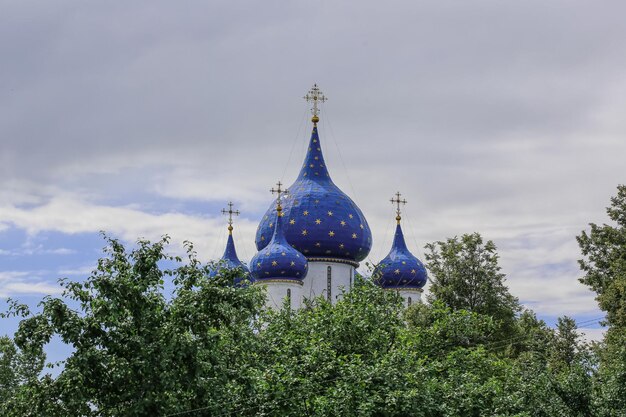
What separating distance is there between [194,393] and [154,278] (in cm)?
228

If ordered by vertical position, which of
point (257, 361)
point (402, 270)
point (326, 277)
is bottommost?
point (257, 361)

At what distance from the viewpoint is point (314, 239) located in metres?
56.0

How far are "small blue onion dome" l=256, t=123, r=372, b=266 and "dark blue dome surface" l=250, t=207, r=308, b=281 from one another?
97.2 inches

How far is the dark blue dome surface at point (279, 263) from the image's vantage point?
52719 millimetres

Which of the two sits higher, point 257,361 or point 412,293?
point 412,293

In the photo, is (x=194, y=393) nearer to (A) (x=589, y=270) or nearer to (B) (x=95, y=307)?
(B) (x=95, y=307)

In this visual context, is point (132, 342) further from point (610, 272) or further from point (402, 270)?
point (402, 270)

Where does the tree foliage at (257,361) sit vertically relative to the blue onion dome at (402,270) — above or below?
below

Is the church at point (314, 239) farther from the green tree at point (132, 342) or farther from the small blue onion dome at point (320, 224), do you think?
the green tree at point (132, 342)

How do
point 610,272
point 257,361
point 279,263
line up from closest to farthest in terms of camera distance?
point 257,361 < point 610,272 < point 279,263

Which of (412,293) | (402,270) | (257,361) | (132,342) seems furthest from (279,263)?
(132,342)

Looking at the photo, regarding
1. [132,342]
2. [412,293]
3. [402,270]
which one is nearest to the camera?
[132,342]

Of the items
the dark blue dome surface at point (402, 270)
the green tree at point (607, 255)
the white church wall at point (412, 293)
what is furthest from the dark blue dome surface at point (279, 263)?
the green tree at point (607, 255)

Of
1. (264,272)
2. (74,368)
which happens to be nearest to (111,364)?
(74,368)
